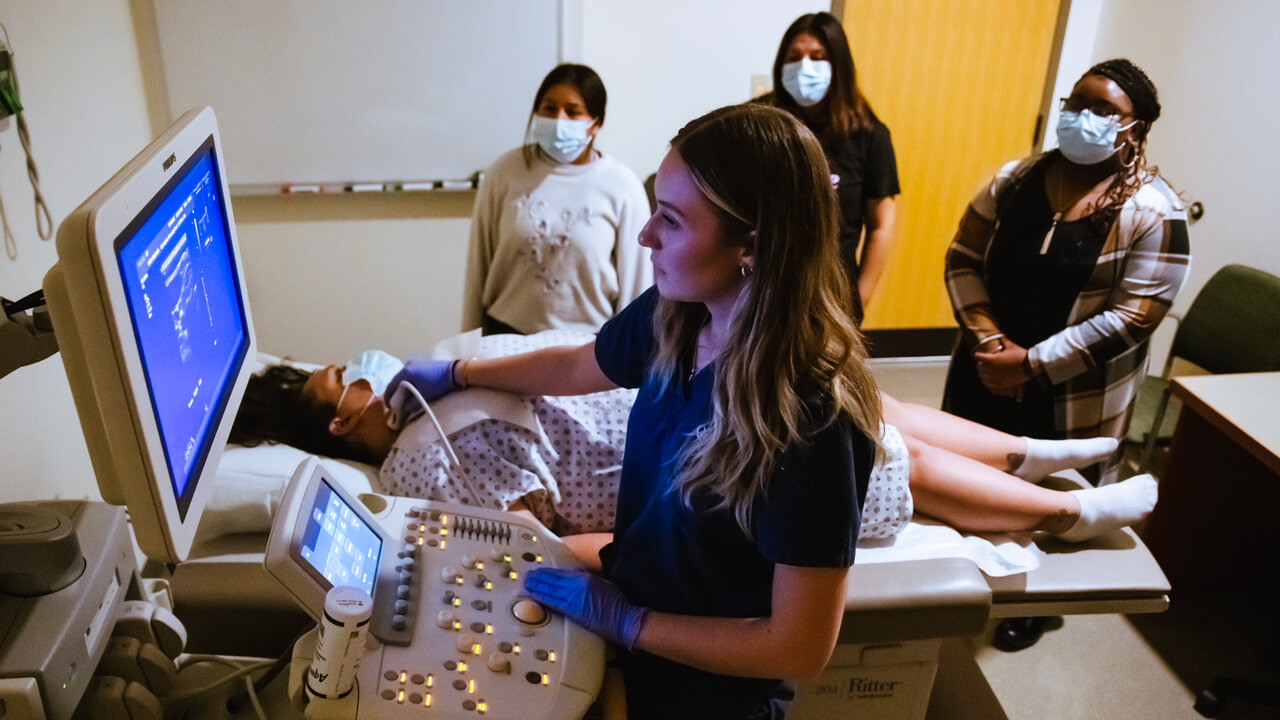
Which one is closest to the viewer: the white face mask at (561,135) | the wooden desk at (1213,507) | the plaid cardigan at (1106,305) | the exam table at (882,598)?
the exam table at (882,598)

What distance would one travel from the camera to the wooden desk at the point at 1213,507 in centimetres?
227

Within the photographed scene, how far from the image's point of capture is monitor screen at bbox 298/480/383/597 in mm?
952

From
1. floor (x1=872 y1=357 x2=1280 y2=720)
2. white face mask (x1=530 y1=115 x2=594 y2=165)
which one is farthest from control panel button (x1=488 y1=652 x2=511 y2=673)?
white face mask (x1=530 y1=115 x2=594 y2=165)

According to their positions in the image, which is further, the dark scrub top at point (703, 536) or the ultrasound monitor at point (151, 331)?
the dark scrub top at point (703, 536)

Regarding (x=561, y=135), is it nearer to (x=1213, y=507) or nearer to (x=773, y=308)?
(x=773, y=308)

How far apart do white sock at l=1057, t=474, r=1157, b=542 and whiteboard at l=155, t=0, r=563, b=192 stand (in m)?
2.07

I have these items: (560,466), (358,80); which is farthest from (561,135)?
(358,80)

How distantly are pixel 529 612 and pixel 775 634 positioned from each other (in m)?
0.31

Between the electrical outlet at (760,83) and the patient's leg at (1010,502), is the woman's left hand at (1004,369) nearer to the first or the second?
the patient's leg at (1010,502)

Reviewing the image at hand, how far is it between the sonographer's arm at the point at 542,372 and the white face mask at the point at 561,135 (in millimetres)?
705

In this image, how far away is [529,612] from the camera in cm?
108

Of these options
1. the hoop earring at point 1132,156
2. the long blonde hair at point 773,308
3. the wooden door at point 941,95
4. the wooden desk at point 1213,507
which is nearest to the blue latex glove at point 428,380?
the long blonde hair at point 773,308

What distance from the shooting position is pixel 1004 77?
134 inches

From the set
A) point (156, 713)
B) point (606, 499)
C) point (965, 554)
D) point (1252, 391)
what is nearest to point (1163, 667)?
point (1252, 391)
